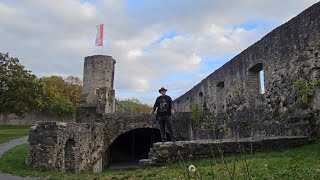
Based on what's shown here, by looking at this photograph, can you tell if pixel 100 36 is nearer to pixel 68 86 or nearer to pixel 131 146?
pixel 131 146

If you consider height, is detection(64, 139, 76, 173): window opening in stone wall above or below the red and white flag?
below

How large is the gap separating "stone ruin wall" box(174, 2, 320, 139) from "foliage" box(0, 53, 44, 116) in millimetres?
15950

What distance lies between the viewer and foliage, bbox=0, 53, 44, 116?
88.6 feet

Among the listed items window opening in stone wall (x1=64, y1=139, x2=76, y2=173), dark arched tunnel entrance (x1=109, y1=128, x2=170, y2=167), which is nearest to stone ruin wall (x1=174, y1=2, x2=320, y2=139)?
window opening in stone wall (x1=64, y1=139, x2=76, y2=173)

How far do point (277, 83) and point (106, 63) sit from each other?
603 inches

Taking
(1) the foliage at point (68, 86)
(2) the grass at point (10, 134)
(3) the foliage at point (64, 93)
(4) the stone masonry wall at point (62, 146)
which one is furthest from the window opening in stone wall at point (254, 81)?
(1) the foliage at point (68, 86)

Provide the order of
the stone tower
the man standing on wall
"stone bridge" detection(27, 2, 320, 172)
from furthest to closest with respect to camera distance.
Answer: the stone tower, the man standing on wall, "stone bridge" detection(27, 2, 320, 172)

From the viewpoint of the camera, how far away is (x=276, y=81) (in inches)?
491

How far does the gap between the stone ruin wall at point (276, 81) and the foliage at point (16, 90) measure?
15950mm

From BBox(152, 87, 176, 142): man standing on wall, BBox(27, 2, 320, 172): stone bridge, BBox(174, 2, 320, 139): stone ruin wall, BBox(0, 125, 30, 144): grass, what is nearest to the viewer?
BBox(27, 2, 320, 172): stone bridge

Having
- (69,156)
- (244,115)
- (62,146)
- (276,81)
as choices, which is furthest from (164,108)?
(69,156)

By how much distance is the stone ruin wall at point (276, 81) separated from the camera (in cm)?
1043

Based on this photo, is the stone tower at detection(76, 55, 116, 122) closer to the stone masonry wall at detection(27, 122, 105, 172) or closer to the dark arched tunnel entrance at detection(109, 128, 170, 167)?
the dark arched tunnel entrance at detection(109, 128, 170, 167)

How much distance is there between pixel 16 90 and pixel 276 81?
21.4 metres
